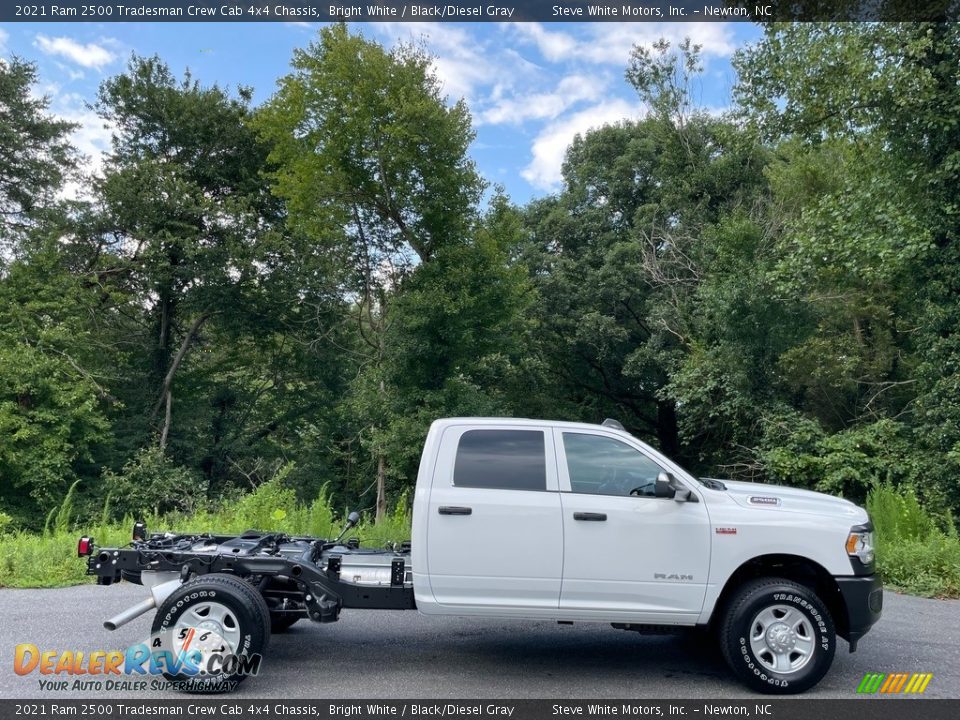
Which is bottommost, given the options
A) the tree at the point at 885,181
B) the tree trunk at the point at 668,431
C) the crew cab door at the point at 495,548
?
the crew cab door at the point at 495,548

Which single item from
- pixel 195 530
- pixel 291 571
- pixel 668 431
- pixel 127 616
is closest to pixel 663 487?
pixel 291 571

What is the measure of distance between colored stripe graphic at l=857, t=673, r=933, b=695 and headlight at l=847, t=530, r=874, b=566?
897 mm

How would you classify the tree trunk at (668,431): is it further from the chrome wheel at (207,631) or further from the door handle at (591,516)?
the chrome wheel at (207,631)

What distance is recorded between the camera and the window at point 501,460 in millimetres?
5543

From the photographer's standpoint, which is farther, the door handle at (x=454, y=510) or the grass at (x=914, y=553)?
the grass at (x=914, y=553)

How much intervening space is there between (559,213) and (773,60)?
13177 millimetres

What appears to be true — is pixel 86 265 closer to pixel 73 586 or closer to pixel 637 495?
pixel 73 586

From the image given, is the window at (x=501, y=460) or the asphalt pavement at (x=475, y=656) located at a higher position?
the window at (x=501, y=460)

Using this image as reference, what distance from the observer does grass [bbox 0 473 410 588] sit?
8703mm

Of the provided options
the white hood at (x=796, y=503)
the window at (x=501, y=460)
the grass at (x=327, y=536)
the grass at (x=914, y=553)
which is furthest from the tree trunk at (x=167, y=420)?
the white hood at (x=796, y=503)

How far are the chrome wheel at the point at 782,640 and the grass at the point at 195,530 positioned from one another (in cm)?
585

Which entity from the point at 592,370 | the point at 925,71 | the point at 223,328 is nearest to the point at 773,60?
the point at 925,71

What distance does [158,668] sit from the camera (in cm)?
530

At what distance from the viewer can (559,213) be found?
28422 millimetres
